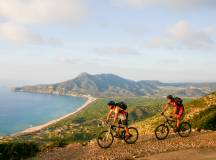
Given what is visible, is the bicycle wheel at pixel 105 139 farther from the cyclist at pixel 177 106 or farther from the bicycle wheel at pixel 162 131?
the cyclist at pixel 177 106

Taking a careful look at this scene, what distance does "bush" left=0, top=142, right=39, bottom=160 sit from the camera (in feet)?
68.2

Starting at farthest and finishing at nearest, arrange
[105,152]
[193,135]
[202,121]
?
[202,121], [193,135], [105,152]

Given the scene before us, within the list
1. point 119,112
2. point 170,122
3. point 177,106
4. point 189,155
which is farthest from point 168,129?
point 119,112

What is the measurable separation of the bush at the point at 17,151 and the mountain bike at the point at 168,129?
8252 mm

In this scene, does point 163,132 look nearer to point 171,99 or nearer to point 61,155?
point 171,99

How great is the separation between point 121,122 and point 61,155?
4180 millimetres

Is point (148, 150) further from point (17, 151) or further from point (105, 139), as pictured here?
point (17, 151)

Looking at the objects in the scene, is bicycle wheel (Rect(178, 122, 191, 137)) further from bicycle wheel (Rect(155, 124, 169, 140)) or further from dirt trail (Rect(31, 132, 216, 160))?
bicycle wheel (Rect(155, 124, 169, 140))

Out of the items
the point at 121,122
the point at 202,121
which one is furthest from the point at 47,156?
the point at 202,121

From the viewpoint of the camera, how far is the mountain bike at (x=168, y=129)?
22.6 meters

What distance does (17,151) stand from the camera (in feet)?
70.3

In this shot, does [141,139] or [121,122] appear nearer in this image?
[121,122]

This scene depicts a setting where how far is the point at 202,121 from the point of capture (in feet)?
95.0

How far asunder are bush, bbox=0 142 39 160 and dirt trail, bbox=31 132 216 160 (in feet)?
2.78
